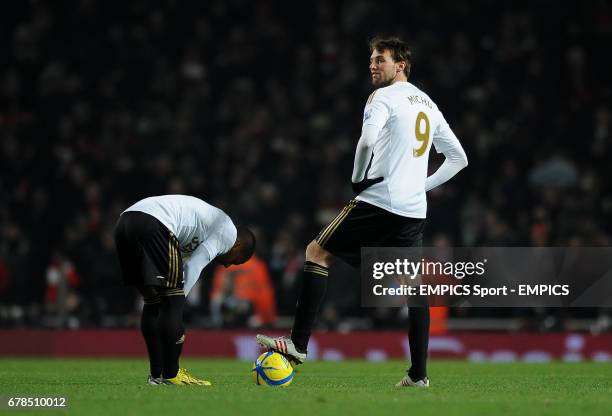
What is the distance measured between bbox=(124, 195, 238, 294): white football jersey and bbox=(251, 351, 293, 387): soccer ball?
2.56 ft

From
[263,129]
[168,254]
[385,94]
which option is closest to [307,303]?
[168,254]

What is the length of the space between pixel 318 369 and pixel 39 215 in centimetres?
784

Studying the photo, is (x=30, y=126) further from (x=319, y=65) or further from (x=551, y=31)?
(x=551, y=31)

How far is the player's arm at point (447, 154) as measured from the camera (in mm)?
8117

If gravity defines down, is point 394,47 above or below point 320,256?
above

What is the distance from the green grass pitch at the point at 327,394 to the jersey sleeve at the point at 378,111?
1.76 m

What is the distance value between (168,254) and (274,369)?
3.61 feet

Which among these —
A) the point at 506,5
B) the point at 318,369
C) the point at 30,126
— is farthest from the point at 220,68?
the point at 318,369

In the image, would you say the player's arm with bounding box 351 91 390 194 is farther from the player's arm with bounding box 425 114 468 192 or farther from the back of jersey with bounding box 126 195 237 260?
the back of jersey with bounding box 126 195 237 260

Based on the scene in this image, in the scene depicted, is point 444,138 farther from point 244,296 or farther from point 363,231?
point 244,296

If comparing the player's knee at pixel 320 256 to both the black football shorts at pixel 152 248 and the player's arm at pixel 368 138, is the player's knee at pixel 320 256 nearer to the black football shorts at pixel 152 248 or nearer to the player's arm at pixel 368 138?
the player's arm at pixel 368 138

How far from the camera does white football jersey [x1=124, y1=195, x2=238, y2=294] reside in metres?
8.23

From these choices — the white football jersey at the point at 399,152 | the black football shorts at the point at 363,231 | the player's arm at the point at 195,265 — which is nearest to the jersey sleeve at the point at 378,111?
the white football jersey at the point at 399,152

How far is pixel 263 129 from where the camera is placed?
1908cm
